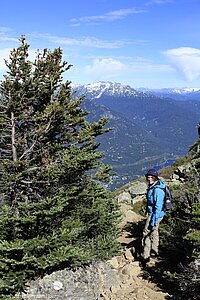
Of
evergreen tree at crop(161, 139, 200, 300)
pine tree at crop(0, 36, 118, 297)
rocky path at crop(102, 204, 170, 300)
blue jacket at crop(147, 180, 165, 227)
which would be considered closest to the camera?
evergreen tree at crop(161, 139, 200, 300)

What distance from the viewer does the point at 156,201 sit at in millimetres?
9680

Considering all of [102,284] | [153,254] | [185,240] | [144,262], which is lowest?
[102,284]

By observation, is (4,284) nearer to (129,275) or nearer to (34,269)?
(34,269)

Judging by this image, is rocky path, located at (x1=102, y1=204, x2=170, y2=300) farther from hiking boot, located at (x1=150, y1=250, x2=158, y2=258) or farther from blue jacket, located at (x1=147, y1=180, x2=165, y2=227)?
blue jacket, located at (x1=147, y1=180, x2=165, y2=227)

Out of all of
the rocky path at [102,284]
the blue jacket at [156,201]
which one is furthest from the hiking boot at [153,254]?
the blue jacket at [156,201]

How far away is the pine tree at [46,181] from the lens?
34.1ft

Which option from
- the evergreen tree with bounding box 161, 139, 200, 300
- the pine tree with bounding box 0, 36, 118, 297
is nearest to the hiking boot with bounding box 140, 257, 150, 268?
the evergreen tree with bounding box 161, 139, 200, 300

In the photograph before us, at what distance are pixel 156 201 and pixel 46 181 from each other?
3921 mm

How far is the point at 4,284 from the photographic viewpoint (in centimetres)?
962

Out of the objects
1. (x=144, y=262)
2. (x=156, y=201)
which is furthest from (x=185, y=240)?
(x=156, y=201)

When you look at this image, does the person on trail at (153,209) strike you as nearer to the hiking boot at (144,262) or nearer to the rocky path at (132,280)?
the hiking boot at (144,262)

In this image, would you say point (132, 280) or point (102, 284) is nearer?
point (132, 280)

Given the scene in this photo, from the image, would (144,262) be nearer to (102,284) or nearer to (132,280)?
(132,280)

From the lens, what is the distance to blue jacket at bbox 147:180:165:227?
9.62 metres
